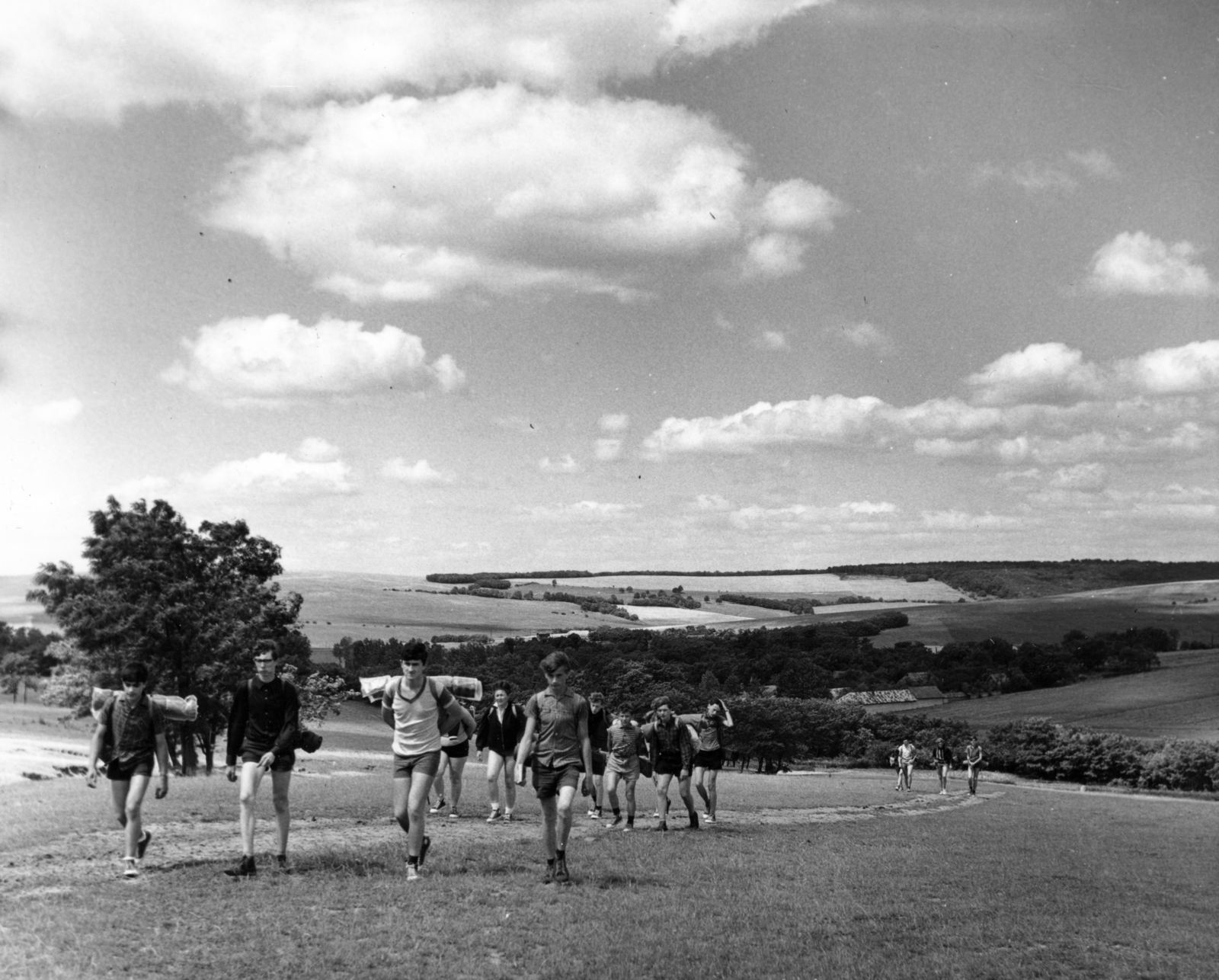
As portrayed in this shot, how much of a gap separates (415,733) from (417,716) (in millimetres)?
195

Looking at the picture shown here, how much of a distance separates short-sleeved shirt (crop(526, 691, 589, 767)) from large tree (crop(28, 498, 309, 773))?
3260 centimetres

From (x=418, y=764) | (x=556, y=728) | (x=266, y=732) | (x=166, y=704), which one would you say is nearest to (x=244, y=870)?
(x=266, y=732)

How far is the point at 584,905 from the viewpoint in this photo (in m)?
12.7

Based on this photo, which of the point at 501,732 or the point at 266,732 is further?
the point at 501,732

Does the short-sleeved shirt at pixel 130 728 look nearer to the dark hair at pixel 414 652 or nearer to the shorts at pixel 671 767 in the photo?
the dark hair at pixel 414 652

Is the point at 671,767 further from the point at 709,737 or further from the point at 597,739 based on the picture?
the point at 597,739

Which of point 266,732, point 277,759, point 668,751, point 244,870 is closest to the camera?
point 244,870

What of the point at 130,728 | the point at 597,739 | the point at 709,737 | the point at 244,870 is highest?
the point at 130,728

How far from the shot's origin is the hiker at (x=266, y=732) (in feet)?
44.1

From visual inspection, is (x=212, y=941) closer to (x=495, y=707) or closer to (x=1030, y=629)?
(x=495, y=707)

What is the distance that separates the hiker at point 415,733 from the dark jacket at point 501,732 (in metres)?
6.50

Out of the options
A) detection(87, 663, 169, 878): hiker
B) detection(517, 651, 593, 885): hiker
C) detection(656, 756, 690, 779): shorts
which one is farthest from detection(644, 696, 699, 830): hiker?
detection(87, 663, 169, 878): hiker

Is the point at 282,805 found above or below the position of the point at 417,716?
below

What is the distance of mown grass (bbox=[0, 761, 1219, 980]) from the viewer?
10227 millimetres
